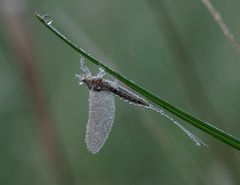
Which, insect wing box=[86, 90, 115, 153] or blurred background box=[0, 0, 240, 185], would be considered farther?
blurred background box=[0, 0, 240, 185]

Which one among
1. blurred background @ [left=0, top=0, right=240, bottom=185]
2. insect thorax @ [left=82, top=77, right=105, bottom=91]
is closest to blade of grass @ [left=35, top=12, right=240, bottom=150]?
insect thorax @ [left=82, top=77, right=105, bottom=91]

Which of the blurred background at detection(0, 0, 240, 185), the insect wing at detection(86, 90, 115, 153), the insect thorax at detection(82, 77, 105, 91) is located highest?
the blurred background at detection(0, 0, 240, 185)

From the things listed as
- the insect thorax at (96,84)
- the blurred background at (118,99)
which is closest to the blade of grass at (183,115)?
the insect thorax at (96,84)

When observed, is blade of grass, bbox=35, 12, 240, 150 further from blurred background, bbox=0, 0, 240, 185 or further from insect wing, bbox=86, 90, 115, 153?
blurred background, bbox=0, 0, 240, 185

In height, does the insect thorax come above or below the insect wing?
above

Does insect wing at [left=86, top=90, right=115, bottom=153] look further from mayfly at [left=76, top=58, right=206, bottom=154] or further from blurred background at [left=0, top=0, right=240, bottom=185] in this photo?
blurred background at [left=0, top=0, right=240, bottom=185]

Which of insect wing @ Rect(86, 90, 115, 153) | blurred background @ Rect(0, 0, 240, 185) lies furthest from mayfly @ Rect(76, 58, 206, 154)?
blurred background @ Rect(0, 0, 240, 185)

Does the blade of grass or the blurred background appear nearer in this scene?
the blade of grass
